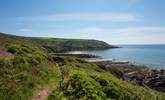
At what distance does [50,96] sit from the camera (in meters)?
12.1

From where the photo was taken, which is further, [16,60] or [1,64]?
[16,60]

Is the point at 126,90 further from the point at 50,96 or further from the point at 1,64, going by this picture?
the point at 1,64

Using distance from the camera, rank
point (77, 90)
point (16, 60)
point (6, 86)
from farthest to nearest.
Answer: point (16, 60) < point (6, 86) < point (77, 90)

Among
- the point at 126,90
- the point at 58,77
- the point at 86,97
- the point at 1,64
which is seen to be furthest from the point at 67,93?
the point at 1,64

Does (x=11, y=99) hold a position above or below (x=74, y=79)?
below

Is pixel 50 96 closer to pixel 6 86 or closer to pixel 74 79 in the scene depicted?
pixel 74 79

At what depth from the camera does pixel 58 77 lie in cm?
1681

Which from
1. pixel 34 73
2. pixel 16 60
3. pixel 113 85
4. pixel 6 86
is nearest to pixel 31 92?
pixel 6 86

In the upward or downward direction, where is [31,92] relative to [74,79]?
downward

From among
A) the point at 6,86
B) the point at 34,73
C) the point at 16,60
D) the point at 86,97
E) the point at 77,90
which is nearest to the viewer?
the point at 86,97

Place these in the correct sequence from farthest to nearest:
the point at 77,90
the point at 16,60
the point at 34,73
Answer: the point at 16,60, the point at 34,73, the point at 77,90

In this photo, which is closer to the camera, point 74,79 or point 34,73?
point 74,79

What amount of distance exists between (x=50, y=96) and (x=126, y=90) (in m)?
4.22

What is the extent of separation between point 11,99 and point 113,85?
A: 18.2ft
